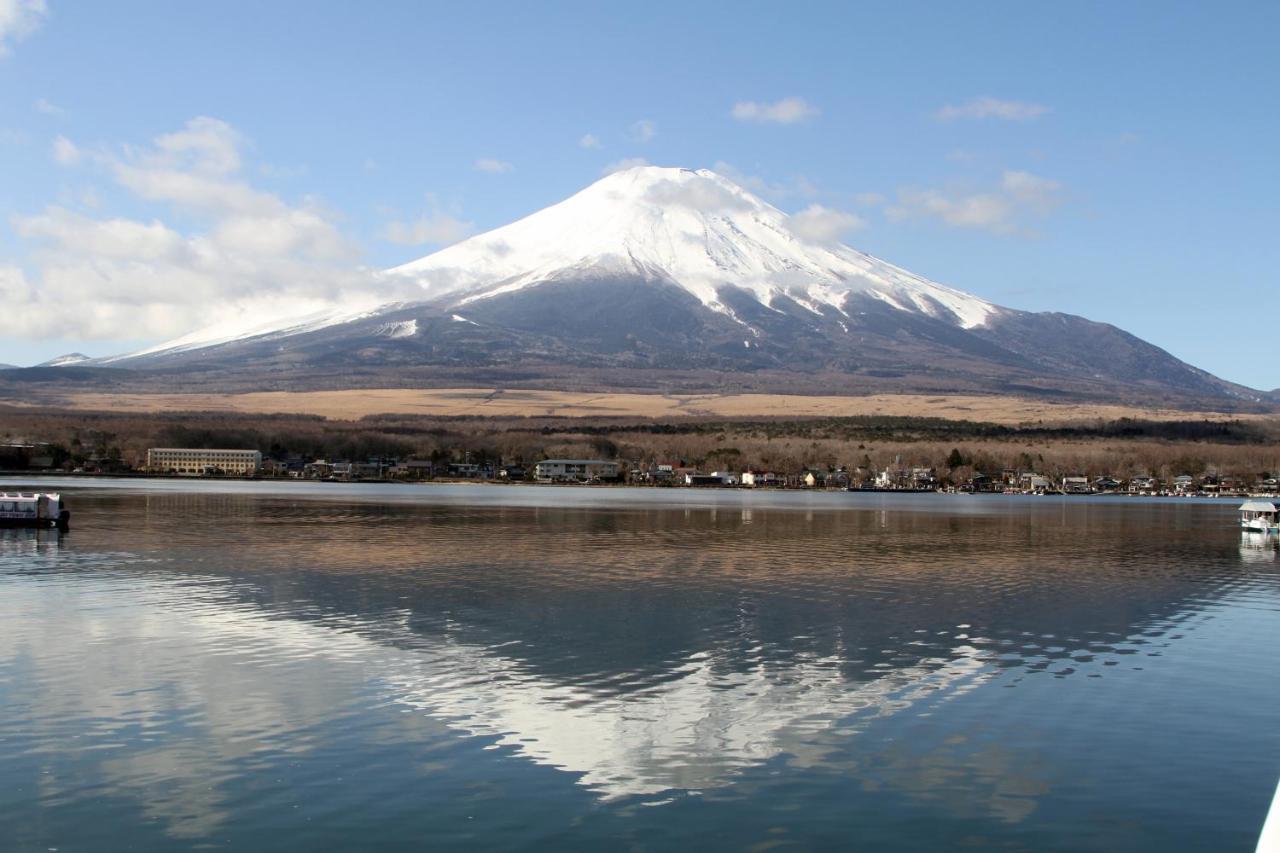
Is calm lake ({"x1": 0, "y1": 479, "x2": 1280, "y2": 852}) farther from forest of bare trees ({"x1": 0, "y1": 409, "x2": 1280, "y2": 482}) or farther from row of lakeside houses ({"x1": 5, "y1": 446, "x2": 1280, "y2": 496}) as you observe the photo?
forest of bare trees ({"x1": 0, "y1": 409, "x2": 1280, "y2": 482})

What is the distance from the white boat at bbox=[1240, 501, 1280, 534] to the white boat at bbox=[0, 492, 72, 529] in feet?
176

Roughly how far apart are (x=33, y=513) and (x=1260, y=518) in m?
55.8

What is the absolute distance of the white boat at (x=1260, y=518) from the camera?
57822mm

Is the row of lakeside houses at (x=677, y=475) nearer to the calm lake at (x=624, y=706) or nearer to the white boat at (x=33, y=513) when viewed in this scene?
the white boat at (x=33, y=513)

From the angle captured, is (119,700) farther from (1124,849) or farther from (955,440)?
(955,440)

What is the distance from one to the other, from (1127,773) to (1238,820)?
1646mm

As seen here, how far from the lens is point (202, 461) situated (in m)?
139

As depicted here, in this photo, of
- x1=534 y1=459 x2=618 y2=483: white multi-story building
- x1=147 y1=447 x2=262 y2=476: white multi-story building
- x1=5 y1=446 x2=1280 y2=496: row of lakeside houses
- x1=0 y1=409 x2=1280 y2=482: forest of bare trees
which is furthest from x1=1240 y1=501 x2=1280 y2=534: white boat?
x1=147 y1=447 x2=262 y2=476: white multi-story building

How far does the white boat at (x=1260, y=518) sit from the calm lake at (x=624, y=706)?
85.1 ft

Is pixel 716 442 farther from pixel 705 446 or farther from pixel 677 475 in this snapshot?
pixel 677 475

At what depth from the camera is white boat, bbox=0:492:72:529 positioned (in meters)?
46.3

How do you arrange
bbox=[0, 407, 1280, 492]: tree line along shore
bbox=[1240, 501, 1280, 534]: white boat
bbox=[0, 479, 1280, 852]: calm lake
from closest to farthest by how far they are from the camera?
bbox=[0, 479, 1280, 852]: calm lake → bbox=[1240, 501, 1280, 534]: white boat → bbox=[0, 407, 1280, 492]: tree line along shore

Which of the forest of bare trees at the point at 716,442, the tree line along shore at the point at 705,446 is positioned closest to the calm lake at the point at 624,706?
the tree line along shore at the point at 705,446

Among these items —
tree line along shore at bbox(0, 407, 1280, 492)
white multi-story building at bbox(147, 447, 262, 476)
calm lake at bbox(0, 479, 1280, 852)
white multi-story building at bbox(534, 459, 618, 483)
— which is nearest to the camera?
calm lake at bbox(0, 479, 1280, 852)
